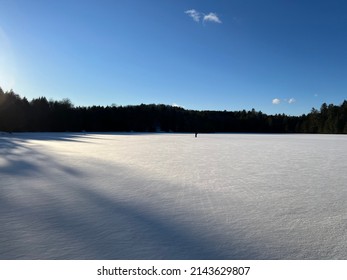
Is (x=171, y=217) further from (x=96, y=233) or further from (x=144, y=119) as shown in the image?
(x=144, y=119)

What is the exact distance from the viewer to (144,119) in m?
95.8

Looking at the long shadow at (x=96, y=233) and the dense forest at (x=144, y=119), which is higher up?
the dense forest at (x=144, y=119)

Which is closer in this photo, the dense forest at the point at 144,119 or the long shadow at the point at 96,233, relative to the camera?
the long shadow at the point at 96,233

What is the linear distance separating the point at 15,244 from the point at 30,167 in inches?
294

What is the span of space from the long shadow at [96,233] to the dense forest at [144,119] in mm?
63089

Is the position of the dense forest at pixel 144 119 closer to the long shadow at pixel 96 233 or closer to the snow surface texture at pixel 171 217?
the snow surface texture at pixel 171 217

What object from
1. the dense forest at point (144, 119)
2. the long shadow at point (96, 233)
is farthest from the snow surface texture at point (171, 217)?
the dense forest at point (144, 119)

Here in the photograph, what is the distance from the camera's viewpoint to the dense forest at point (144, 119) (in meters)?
65.9

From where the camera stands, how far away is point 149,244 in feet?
11.7

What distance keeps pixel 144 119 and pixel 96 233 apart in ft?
304

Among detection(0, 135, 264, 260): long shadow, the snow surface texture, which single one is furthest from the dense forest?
detection(0, 135, 264, 260): long shadow

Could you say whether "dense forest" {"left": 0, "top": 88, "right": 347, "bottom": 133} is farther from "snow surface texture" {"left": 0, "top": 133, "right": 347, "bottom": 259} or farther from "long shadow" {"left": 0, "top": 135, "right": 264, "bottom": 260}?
"long shadow" {"left": 0, "top": 135, "right": 264, "bottom": 260}

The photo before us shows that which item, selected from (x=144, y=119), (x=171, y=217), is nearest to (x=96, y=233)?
(x=171, y=217)
